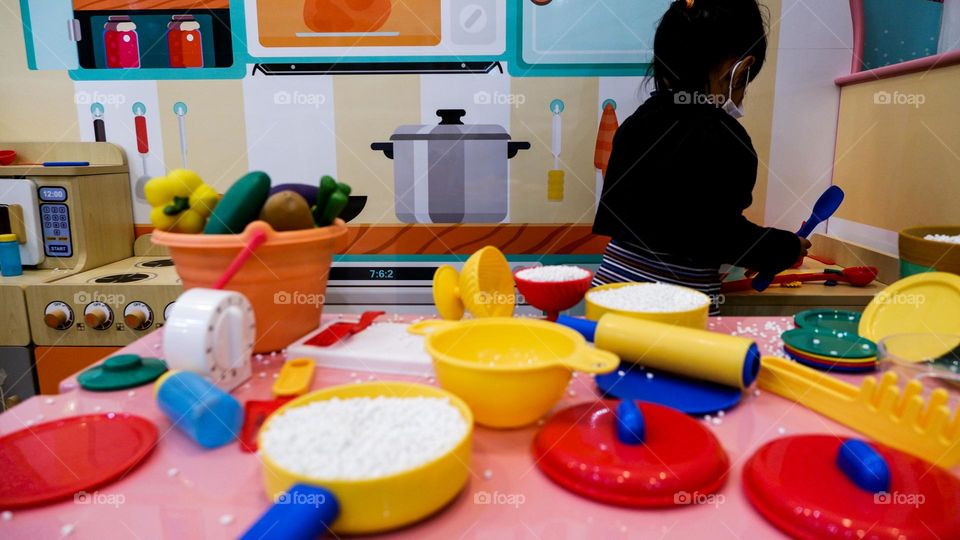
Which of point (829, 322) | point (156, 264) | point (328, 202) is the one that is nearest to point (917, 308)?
point (829, 322)

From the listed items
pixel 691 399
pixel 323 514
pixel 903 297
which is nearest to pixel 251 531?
pixel 323 514

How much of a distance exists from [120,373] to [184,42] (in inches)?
58.9

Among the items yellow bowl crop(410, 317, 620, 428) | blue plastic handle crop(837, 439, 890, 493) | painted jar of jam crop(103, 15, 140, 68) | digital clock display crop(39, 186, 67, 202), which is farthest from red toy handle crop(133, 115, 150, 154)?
blue plastic handle crop(837, 439, 890, 493)

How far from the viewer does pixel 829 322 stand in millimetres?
909

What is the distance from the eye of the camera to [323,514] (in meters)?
0.43

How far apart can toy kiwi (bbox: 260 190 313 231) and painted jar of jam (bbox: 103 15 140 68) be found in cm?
147

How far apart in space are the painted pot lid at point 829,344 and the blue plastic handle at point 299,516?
0.63m

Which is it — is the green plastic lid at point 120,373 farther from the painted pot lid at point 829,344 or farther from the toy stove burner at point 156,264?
the toy stove burner at point 156,264

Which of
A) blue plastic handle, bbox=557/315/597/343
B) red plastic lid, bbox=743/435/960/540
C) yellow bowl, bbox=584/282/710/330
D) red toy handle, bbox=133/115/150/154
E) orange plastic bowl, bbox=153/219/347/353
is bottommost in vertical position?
red plastic lid, bbox=743/435/960/540

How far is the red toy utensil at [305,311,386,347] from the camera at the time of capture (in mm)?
831

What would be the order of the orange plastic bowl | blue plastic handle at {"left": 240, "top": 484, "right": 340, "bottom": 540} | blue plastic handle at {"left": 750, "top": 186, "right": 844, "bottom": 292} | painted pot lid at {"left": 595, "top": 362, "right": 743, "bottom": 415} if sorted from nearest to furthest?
1. blue plastic handle at {"left": 240, "top": 484, "right": 340, "bottom": 540}
2. painted pot lid at {"left": 595, "top": 362, "right": 743, "bottom": 415}
3. the orange plastic bowl
4. blue plastic handle at {"left": 750, "top": 186, "right": 844, "bottom": 292}

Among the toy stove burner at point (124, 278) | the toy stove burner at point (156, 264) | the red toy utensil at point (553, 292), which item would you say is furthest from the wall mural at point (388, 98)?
the red toy utensil at point (553, 292)

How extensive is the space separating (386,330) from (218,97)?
1365 mm

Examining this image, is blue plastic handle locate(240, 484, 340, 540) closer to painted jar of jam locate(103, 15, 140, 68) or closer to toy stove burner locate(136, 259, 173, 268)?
toy stove burner locate(136, 259, 173, 268)
